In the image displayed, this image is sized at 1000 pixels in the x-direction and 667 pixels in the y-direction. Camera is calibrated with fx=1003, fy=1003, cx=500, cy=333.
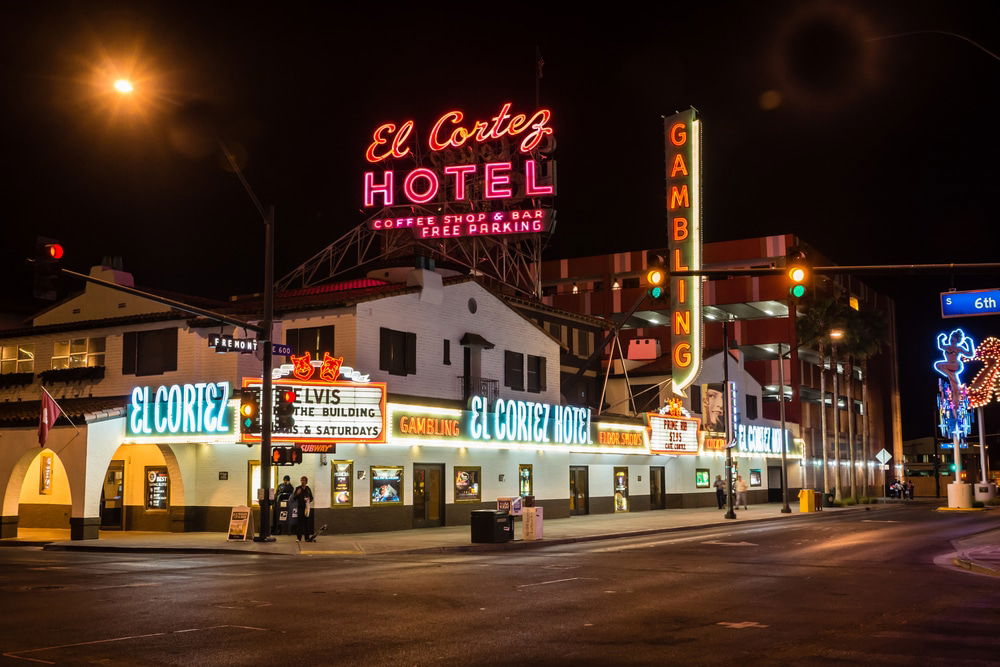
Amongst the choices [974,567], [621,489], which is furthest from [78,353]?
[974,567]

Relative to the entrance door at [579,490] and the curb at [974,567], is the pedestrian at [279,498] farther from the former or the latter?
the curb at [974,567]

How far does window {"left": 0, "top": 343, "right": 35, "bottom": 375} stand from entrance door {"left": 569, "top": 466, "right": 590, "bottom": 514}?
2273 centimetres

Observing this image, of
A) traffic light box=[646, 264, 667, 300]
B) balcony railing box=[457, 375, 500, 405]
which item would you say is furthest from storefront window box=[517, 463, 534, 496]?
traffic light box=[646, 264, 667, 300]

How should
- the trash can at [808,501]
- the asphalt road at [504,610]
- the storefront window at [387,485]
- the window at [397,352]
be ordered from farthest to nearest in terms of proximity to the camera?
the trash can at [808,501] < the window at [397,352] < the storefront window at [387,485] < the asphalt road at [504,610]

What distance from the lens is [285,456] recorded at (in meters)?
28.0

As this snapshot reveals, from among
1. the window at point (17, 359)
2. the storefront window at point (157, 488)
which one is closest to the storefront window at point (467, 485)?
the storefront window at point (157, 488)

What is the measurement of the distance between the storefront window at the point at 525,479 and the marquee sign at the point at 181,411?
13.3 meters

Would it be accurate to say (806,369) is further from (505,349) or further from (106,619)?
(106,619)

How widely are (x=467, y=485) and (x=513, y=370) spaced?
556 centimetres

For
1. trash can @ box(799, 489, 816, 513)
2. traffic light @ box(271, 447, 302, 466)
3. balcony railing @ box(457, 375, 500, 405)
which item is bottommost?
trash can @ box(799, 489, 816, 513)

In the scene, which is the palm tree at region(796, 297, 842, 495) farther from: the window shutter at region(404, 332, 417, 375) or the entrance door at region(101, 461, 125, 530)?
the entrance door at region(101, 461, 125, 530)

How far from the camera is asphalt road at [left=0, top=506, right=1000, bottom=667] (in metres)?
10.8

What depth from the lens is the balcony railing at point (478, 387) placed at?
37.7 meters

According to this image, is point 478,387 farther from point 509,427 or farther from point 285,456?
point 285,456
